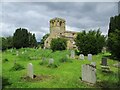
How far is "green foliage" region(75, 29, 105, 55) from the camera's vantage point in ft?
95.8

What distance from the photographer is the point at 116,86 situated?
28.2 feet

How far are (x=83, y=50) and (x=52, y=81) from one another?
19641mm

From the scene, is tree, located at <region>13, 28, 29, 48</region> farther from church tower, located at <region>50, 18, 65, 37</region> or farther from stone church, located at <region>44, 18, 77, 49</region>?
church tower, located at <region>50, 18, 65, 37</region>

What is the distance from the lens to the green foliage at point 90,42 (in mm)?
29198

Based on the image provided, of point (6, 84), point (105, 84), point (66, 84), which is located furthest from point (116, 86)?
point (6, 84)

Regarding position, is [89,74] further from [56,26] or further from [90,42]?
[56,26]

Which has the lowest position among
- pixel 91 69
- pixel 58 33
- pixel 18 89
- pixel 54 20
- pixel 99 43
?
pixel 18 89

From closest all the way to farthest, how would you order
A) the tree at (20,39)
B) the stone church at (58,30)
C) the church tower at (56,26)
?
1. the tree at (20,39)
2. the stone church at (58,30)
3. the church tower at (56,26)

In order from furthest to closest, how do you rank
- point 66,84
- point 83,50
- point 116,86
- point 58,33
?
1. point 58,33
2. point 83,50
3. point 66,84
4. point 116,86

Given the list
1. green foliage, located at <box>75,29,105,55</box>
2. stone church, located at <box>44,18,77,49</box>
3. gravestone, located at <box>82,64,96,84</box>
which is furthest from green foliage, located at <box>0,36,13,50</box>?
gravestone, located at <box>82,64,96,84</box>

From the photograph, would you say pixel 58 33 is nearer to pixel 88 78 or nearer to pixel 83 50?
pixel 83 50

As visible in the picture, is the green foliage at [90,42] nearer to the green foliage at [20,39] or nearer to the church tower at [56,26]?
the church tower at [56,26]

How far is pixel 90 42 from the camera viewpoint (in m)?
29.3

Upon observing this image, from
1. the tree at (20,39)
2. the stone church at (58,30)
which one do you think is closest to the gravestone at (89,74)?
the stone church at (58,30)
